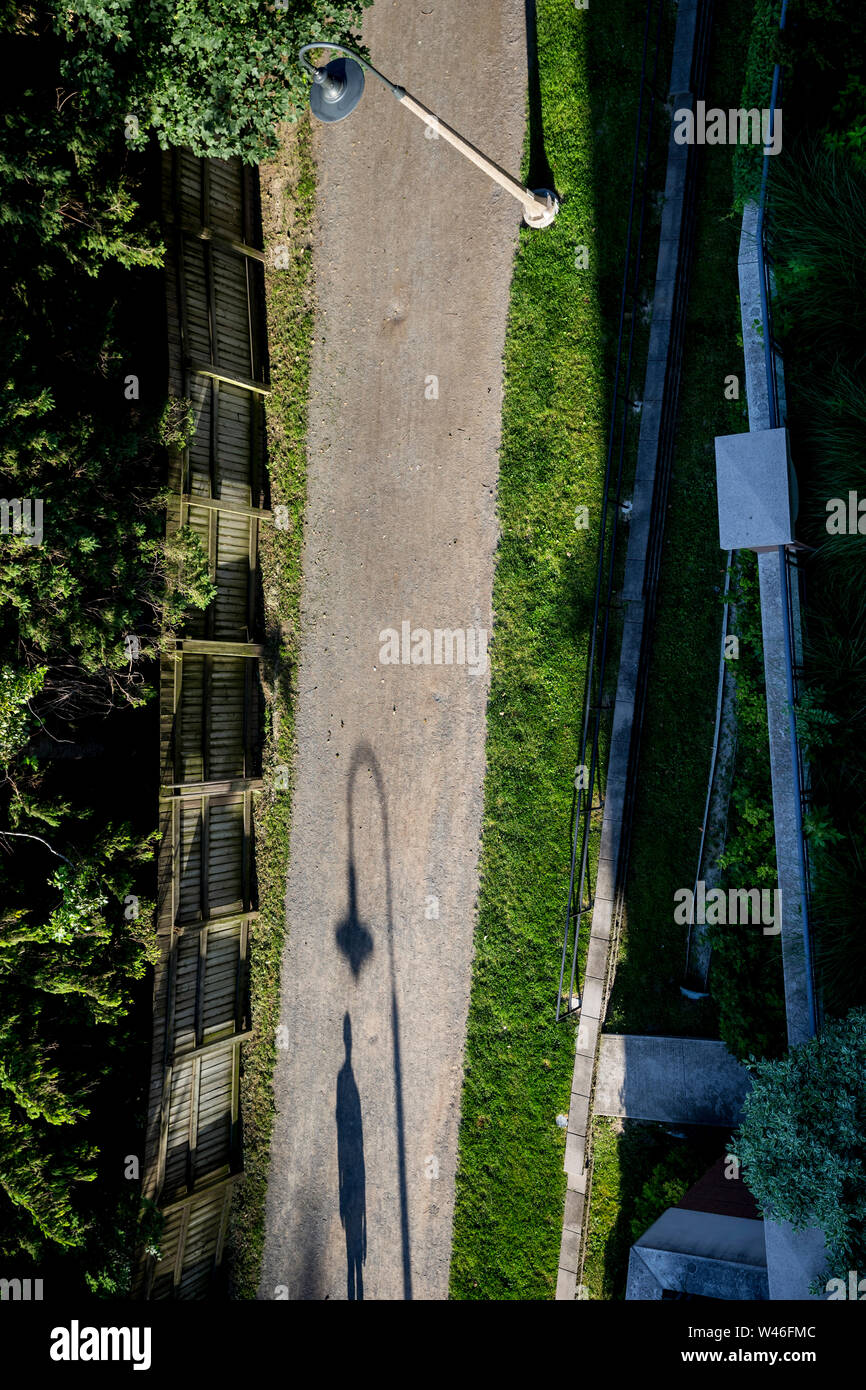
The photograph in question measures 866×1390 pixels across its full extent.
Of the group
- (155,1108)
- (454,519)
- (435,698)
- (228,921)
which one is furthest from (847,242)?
(155,1108)

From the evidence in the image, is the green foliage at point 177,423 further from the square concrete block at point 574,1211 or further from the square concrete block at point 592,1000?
the square concrete block at point 574,1211

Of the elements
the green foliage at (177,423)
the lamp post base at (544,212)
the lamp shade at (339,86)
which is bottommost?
the green foliage at (177,423)

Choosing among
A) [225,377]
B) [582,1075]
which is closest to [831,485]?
[582,1075]

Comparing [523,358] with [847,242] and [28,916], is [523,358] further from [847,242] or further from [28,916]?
[28,916]

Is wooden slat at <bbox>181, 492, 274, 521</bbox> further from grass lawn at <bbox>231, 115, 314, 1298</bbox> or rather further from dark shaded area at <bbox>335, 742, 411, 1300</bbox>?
dark shaded area at <bbox>335, 742, 411, 1300</bbox>

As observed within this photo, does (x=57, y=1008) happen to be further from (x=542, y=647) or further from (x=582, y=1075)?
(x=542, y=647)

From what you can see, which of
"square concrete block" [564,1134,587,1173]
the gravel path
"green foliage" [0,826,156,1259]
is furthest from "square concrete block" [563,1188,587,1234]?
"green foliage" [0,826,156,1259]

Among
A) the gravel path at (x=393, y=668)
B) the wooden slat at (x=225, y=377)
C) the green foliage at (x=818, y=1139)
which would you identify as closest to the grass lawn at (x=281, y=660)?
the gravel path at (x=393, y=668)
